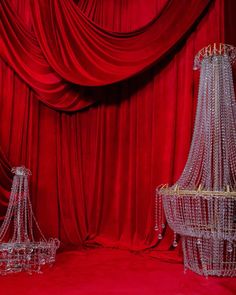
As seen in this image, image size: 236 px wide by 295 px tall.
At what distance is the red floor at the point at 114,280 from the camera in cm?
211

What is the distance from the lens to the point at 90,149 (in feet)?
11.3

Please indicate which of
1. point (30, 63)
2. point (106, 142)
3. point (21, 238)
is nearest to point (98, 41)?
point (30, 63)

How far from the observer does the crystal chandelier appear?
2521 mm

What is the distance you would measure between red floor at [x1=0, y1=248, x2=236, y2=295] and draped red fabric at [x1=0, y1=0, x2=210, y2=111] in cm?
133

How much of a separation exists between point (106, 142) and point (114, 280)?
1.37 metres

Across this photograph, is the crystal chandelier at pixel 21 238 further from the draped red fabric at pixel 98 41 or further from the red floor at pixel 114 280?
the draped red fabric at pixel 98 41

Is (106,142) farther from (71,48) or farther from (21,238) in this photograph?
(21,238)

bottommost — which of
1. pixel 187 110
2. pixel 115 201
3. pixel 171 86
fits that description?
pixel 115 201

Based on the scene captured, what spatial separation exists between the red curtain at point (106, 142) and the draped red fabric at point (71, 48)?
55 millimetres

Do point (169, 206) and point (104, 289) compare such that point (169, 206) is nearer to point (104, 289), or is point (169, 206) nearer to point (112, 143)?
point (104, 289)

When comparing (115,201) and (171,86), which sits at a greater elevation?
(171,86)

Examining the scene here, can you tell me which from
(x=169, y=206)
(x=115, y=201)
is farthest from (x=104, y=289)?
(x=115, y=201)

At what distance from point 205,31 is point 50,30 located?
1.21 meters

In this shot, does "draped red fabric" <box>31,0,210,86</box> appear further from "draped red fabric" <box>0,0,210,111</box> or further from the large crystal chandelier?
the large crystal chandelier
